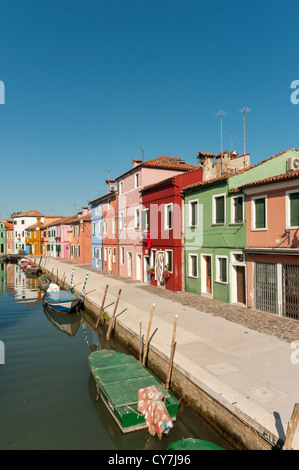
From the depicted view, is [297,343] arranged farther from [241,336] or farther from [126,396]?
[126,396]

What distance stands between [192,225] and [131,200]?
388 inches

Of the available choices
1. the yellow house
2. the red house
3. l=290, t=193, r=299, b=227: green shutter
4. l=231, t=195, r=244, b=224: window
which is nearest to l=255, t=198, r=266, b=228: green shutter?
l=231, t=195, r=244, b=224: window

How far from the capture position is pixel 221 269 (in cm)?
1814

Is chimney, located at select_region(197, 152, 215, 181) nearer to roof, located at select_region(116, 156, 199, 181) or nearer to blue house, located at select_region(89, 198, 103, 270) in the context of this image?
roof, located at select_region(116, 156, 199, 181)

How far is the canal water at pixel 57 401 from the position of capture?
773 centimetres

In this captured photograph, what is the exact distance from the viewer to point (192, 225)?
20.9 metres

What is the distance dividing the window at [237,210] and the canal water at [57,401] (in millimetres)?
8982

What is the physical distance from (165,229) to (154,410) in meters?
16.1

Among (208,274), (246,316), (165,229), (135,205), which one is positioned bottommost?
(246,316)

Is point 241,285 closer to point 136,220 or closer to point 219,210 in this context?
point 219,210

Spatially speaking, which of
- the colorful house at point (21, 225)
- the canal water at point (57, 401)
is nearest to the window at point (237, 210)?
the canal water at point (57, 401)

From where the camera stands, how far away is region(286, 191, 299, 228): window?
13477 millimetres

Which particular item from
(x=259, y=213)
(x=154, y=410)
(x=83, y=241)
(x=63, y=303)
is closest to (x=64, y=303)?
(x=63, y=303)
